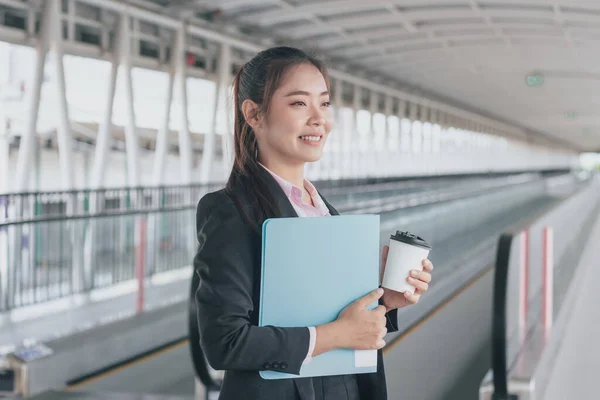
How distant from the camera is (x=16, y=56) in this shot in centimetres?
1163

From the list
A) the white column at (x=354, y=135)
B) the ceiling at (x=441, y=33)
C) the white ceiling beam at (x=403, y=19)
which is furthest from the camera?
the white column at (x=354, y=135)

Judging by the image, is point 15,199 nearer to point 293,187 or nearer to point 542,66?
point 293,187

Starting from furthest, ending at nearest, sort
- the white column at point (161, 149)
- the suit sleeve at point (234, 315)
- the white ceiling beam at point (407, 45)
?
the white ceiling beam at point (407, 45), the white column at point (161, 149), the suit sleeve at point (234, 315)

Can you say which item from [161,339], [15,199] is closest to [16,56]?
[15,199]

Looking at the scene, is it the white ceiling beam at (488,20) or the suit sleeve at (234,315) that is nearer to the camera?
the suit sleeve at (234,315)

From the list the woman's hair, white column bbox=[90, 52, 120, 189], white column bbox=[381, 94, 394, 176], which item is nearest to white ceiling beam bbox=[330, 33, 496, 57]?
white column bbox=[381, 94, 394, 176]

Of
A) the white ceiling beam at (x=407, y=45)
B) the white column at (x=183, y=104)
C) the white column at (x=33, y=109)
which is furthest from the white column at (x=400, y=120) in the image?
the white column at (x=33, y=109)

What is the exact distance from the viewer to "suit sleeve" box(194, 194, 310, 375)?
140 centimetres

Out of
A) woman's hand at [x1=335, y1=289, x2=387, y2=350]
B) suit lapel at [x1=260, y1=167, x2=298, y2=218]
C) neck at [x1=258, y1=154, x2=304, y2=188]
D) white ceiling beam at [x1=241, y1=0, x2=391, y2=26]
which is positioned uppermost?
white ceiling beam at [x1=241, y1=0, x2=391, y2=26]

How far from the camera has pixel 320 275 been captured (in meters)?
1.48

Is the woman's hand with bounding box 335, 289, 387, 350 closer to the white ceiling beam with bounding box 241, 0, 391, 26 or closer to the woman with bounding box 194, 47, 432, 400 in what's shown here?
the woman with bounding box 194, 47, 432, 400

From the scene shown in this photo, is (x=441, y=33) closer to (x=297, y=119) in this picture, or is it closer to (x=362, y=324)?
(x=297, y=119)

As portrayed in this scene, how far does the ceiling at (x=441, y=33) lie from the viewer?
19.8 meters

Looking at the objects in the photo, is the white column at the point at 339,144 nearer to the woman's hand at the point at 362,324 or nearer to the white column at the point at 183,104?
the white column at the point at 183,104
